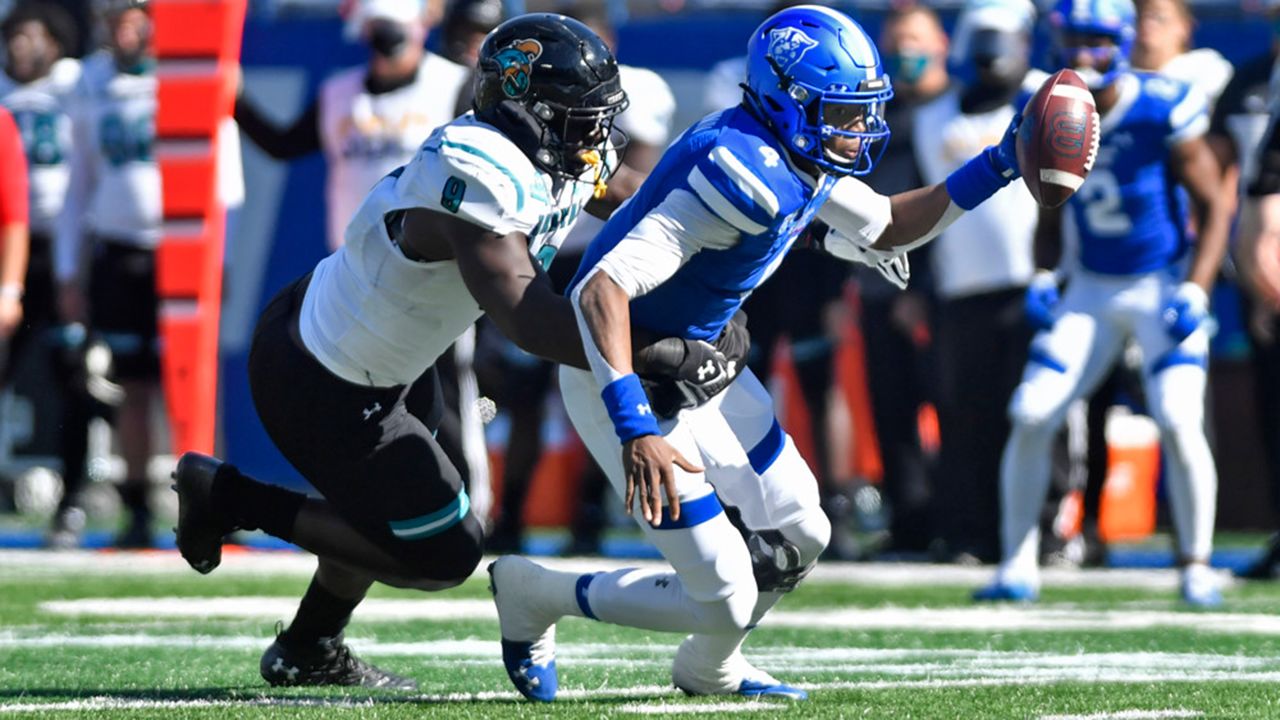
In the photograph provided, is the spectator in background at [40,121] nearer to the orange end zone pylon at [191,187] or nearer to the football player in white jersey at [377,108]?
the orange end zone pylon at [191,187]

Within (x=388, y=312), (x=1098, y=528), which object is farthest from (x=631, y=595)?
(x=1098, y=528)

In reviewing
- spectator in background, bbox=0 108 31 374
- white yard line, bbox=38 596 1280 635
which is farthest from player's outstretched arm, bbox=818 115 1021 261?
spectator in background, bbox=0 108 31 374

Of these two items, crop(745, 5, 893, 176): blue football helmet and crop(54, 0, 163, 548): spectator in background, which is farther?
crop(54, 0, 163, 548): spectator in background

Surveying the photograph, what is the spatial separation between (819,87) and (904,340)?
5012mm

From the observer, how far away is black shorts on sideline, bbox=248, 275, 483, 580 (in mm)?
4695

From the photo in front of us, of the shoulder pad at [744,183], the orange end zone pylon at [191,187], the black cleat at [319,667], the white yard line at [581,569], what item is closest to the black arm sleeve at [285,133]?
the orange end zone pylon at [191,187]

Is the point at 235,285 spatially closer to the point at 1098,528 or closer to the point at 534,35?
the point at 1098,528

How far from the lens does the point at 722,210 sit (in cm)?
438

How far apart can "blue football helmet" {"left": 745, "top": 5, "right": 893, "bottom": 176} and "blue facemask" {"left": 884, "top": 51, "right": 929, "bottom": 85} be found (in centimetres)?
467

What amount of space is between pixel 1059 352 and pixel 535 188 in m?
3.31

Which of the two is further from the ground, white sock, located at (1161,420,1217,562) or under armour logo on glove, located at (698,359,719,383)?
under armour logo on glove, located at (698,359,719,383)

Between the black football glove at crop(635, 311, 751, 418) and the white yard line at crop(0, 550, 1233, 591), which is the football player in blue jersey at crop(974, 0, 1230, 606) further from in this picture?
the black football glove at crop(635, 311, 751, 418)

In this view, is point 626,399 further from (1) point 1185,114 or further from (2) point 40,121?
(2) point 40,121

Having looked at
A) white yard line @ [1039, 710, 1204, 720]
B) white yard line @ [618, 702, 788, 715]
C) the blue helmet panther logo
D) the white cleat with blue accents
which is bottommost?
the white cleat with blue accents
